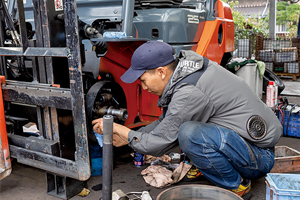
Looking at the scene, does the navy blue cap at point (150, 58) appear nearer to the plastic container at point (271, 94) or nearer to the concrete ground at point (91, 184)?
the concrete ground at point (91, 184)

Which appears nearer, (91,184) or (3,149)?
(3,149)

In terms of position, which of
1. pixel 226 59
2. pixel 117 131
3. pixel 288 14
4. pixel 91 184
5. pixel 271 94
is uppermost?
pixel 288 14

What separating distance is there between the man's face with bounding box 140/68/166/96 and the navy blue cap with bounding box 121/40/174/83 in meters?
0.06

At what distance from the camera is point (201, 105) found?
2.18m

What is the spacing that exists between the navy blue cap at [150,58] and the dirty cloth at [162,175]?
1.04 m

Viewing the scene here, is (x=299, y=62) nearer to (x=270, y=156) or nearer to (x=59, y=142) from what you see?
(x=270, y=156)

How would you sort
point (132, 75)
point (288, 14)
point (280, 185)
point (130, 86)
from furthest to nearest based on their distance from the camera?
point (288, 14) → point (130, 86) → point (132, 75) → point (280, 185)

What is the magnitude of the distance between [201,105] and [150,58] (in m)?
0.48

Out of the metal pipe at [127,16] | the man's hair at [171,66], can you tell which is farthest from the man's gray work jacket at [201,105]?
the metal pipe at [127,16]

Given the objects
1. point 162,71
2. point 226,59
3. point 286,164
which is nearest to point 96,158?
point 162,71

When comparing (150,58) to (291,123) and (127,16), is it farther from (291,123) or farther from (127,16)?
(291,123)

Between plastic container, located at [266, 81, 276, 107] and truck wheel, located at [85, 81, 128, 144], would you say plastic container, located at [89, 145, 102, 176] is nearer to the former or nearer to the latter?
truck wheel, located at [85, 81, 128, 144]

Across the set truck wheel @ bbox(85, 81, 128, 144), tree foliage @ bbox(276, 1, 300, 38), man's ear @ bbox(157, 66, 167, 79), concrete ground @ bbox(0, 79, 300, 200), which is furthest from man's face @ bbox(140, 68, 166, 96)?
tree foliage @ bbox(276, 1, 300, 38)

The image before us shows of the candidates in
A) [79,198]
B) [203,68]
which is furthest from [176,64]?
[79,198]
